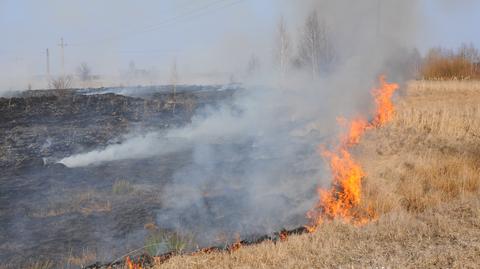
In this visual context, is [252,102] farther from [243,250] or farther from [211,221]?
[243,250]

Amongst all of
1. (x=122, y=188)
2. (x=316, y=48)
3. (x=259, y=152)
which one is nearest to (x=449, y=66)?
(x=316, y=48)

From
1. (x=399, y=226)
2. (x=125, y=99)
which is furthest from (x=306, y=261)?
(x=125, y=99)

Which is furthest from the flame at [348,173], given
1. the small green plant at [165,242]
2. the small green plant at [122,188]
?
the small green plant at [122,188]

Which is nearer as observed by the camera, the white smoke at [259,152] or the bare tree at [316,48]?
the white smoke at [259,152]

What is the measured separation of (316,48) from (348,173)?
18031 mm

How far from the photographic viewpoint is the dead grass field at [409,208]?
4.86 meters

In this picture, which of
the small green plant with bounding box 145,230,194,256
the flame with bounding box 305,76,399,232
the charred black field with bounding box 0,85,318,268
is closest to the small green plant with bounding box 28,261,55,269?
the charred black field with bounding box 0,85,318,268

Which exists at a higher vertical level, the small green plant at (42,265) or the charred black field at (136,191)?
the charred black field at (136,191)

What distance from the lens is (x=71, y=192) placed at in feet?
30.2

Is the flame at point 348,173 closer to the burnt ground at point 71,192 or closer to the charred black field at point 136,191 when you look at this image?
the charred black field at point 136,191

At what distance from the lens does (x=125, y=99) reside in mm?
26016

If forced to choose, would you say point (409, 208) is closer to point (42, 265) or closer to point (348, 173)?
point (348, 173)

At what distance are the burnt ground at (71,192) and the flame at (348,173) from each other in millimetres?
3354

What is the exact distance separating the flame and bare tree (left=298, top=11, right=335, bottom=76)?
6.01 m
